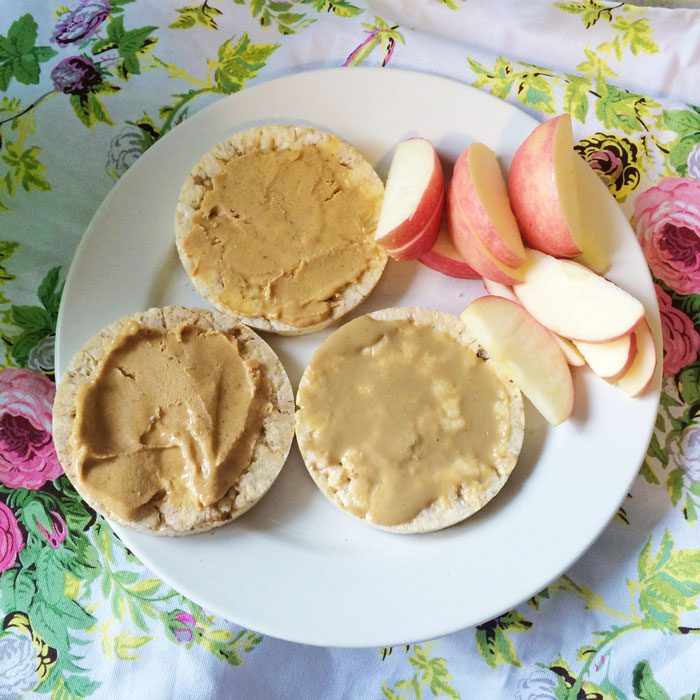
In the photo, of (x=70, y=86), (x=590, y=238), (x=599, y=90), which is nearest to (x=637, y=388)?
(x=590, y=238)

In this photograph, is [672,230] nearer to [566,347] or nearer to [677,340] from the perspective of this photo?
[677,340]

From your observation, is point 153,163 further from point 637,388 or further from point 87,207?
point 637,388

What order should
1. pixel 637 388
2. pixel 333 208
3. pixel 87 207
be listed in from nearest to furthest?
pixel 637 388 → pixel 333 208 → pixel 87 207

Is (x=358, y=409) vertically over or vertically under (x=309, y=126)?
under

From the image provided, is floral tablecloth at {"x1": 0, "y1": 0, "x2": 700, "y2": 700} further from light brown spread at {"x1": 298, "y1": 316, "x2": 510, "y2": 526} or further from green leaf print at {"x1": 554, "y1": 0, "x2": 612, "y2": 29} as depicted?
light brown spread at {"x1": 298, "y1": 316, "x2": 510, "y2": 526}

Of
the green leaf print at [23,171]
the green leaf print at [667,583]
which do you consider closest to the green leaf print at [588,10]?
the green leaf print at [667,583]

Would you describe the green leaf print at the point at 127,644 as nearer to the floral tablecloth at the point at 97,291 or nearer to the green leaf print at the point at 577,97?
the floral tablecloth at the point at 97,291

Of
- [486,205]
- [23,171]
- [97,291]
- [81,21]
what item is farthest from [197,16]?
[486,205]
